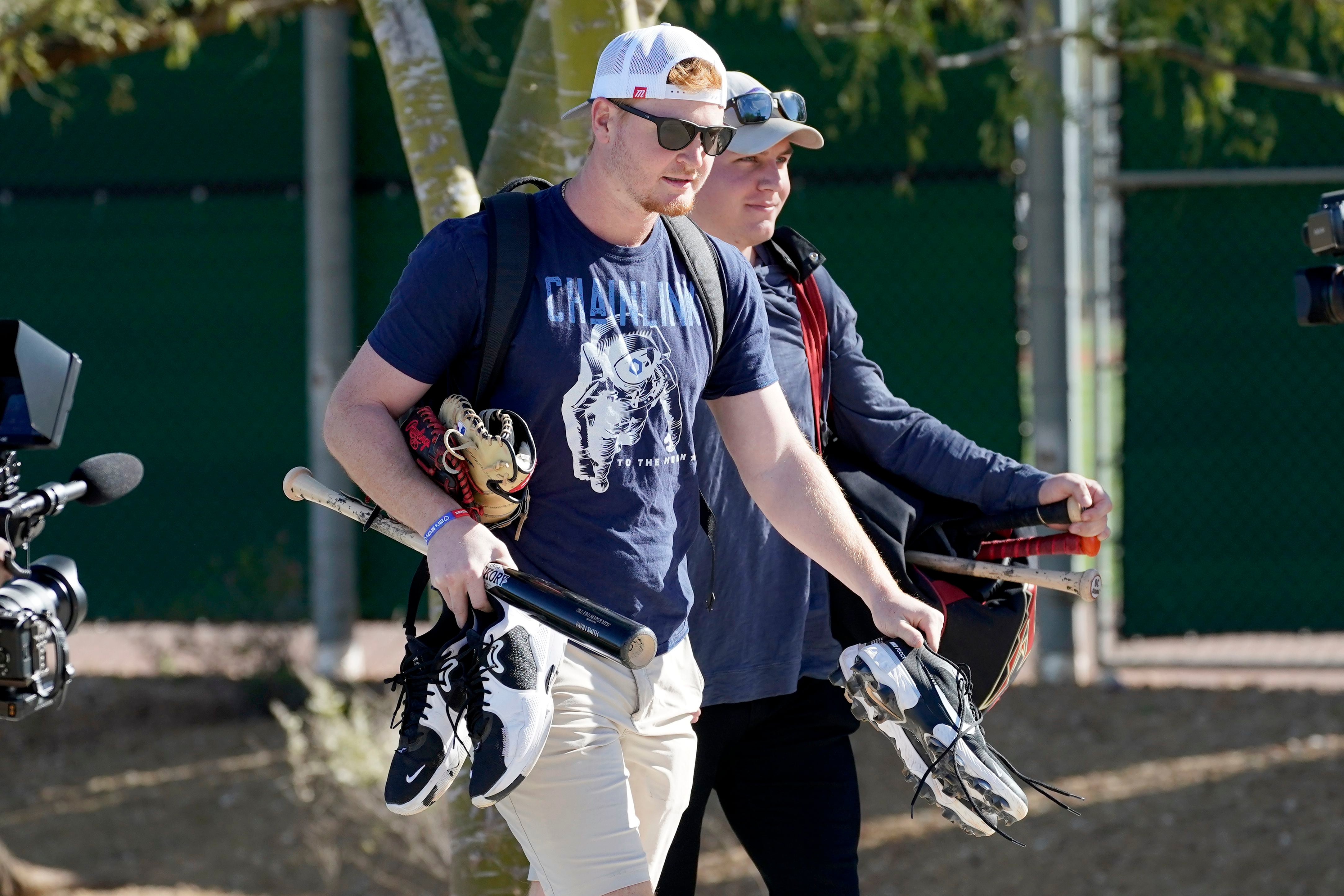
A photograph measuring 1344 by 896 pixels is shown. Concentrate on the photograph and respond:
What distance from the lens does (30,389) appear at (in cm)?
280

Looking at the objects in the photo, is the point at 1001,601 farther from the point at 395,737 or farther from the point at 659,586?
the point at 395,737

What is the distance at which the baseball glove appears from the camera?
7.82ft

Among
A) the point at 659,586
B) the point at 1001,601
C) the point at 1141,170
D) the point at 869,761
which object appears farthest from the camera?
the point at 1141,170

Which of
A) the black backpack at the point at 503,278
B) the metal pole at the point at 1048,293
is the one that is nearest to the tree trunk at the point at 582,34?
the black backpack at the point at 503,278

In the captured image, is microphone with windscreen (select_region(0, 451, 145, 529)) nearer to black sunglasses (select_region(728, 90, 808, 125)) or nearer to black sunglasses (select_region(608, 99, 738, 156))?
black sunglasses (select_region(608, 99, 738, 156))

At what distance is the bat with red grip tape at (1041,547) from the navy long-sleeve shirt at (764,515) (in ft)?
0.30

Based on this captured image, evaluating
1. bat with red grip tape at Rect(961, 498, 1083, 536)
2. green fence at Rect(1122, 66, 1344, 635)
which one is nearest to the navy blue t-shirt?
bat with red grip tape at Rect(961, 498, 1083, 536)

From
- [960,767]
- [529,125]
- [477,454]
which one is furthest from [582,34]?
[960,767]

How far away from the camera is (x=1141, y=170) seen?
6.52m

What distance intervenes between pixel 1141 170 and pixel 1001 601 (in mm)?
3893

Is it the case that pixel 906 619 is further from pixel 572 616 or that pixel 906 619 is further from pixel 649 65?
pixel 649 65

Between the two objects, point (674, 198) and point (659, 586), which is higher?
point (674, 198)

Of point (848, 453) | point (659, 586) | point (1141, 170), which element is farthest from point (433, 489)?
point (1141, 170)

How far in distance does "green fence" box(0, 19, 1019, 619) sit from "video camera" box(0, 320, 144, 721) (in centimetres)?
384
